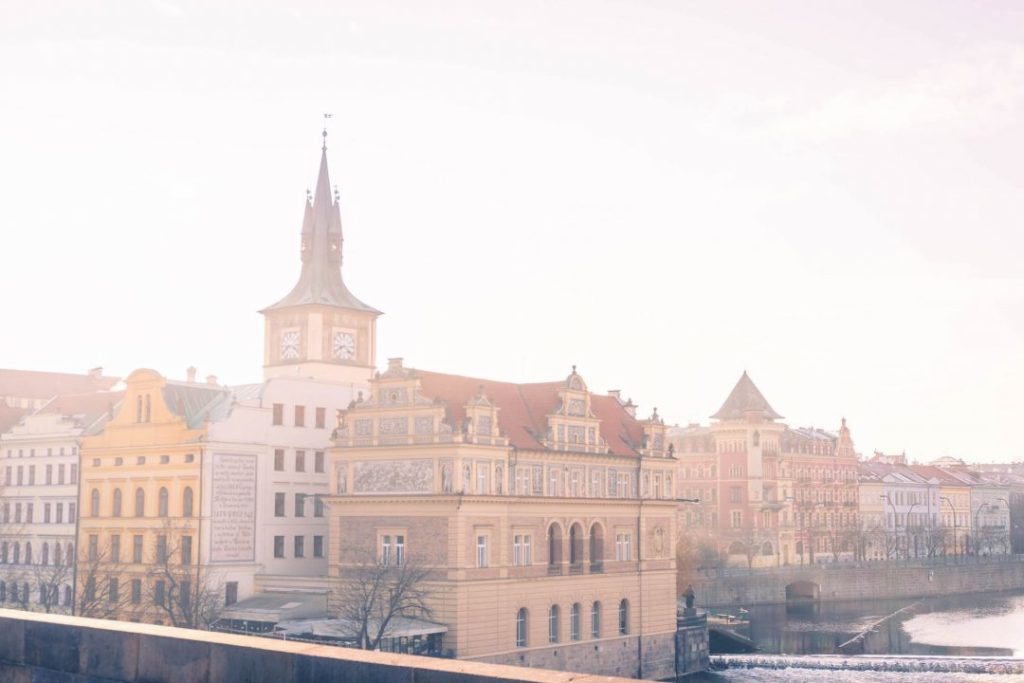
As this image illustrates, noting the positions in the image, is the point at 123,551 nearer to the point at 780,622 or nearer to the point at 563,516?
the point at 563,516

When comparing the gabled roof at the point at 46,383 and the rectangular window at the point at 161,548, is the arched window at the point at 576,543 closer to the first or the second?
the rectangular window at the point at 161,548

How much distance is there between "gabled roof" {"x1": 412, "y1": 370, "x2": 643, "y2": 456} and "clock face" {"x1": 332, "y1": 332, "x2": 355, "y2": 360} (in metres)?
18.2

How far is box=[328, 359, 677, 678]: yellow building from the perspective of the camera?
57562 mm

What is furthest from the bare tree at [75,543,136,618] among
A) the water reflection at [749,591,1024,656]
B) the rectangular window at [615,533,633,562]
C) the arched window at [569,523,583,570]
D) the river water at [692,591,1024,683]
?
the water reflection at [749,591,1024,656]

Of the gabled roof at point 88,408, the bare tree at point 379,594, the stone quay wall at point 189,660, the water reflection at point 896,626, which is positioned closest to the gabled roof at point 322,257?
the gabled roof at point 88,408

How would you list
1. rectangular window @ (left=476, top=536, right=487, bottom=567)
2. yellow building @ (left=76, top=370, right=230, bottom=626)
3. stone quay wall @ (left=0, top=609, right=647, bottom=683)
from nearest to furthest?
stone quay wall @ (left=0, top=609, right=647, bottom=683) < rectangular window @ (left=476, top=536, right=487, bottom=567) < yellow building @ (left=76, top=370, right=230, bottom=626)

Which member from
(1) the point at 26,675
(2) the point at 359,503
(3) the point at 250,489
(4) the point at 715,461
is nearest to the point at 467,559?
(2) the point at 359,503

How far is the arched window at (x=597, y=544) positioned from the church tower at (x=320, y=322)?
21858 millimetres

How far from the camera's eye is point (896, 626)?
→ 97500 mm

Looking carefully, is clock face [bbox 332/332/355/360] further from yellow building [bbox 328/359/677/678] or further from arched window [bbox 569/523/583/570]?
arched window [bbox 569/523/583/570]

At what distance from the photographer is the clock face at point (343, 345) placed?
272ft

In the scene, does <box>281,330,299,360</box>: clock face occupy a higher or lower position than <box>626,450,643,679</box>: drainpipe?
higher

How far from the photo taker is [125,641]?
13633 millimetres

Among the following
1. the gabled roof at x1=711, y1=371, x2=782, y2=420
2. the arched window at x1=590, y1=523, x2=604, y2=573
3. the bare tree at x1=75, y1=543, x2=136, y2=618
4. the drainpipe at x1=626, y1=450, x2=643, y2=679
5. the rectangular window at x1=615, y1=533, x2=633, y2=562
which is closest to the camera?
the bare tree at x1=75, y1=543, x2=136, y2=618
